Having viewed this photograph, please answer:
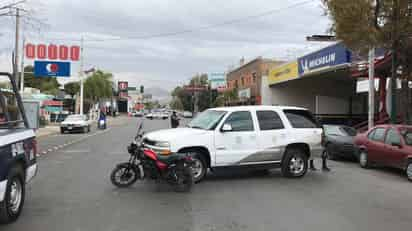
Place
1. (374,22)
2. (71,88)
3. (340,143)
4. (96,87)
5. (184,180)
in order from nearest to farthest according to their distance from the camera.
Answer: (184,180) < (374,22) < (340,143) < (96,87) < (71,88)

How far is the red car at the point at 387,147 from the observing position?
11.1 m

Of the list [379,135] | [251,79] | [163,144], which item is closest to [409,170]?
[379,135]

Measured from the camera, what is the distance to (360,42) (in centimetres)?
1398

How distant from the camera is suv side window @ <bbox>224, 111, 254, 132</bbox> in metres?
10.1

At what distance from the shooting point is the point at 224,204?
764 cm

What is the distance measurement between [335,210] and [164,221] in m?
2.98

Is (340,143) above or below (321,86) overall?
below

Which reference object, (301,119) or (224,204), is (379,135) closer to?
(301,119)

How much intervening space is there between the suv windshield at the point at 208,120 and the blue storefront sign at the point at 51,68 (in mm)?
31527

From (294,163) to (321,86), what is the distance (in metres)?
31.8

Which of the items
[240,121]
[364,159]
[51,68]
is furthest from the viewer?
[51,68]

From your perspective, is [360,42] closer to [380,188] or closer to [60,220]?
[380,188]

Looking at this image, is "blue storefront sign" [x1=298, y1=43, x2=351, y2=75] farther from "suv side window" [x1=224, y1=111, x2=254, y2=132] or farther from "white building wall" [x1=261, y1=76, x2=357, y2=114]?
"suv side window" [x1=224, y1=111, x2=254, y2=132]

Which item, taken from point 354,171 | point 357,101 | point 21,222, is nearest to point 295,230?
point 21,222
